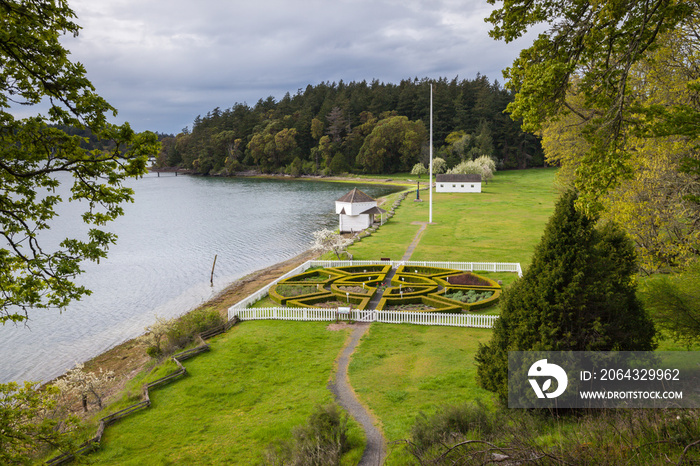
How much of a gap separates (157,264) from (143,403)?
31204 millimetres

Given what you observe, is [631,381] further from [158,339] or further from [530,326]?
[158,339]

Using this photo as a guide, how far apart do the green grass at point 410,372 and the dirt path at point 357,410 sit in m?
0.26

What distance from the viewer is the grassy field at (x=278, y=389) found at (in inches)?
495

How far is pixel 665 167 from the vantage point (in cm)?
1861

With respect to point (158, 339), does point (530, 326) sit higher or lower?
higher

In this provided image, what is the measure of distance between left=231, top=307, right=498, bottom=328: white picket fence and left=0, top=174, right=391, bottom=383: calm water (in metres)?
9.96

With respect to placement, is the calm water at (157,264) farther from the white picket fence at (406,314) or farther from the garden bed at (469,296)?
the garden bed at (469,296)

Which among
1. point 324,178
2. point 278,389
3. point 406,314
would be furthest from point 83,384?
point 324,178

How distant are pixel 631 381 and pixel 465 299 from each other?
15.4 meters

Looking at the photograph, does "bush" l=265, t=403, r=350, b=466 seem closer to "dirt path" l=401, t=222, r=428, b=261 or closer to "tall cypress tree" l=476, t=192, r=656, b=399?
"tall cypress tree" l=476, t=192, r=656, b=399

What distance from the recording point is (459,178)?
83812mm

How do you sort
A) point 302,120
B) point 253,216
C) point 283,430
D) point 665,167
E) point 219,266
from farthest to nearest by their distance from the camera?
point 302,120 < point 253,216 < point 219,266 < point 665,167 < point 283,430

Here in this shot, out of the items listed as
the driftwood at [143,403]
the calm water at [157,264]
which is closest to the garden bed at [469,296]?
the driftwood at [143,403]

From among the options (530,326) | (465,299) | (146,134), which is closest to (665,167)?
(465,299)
